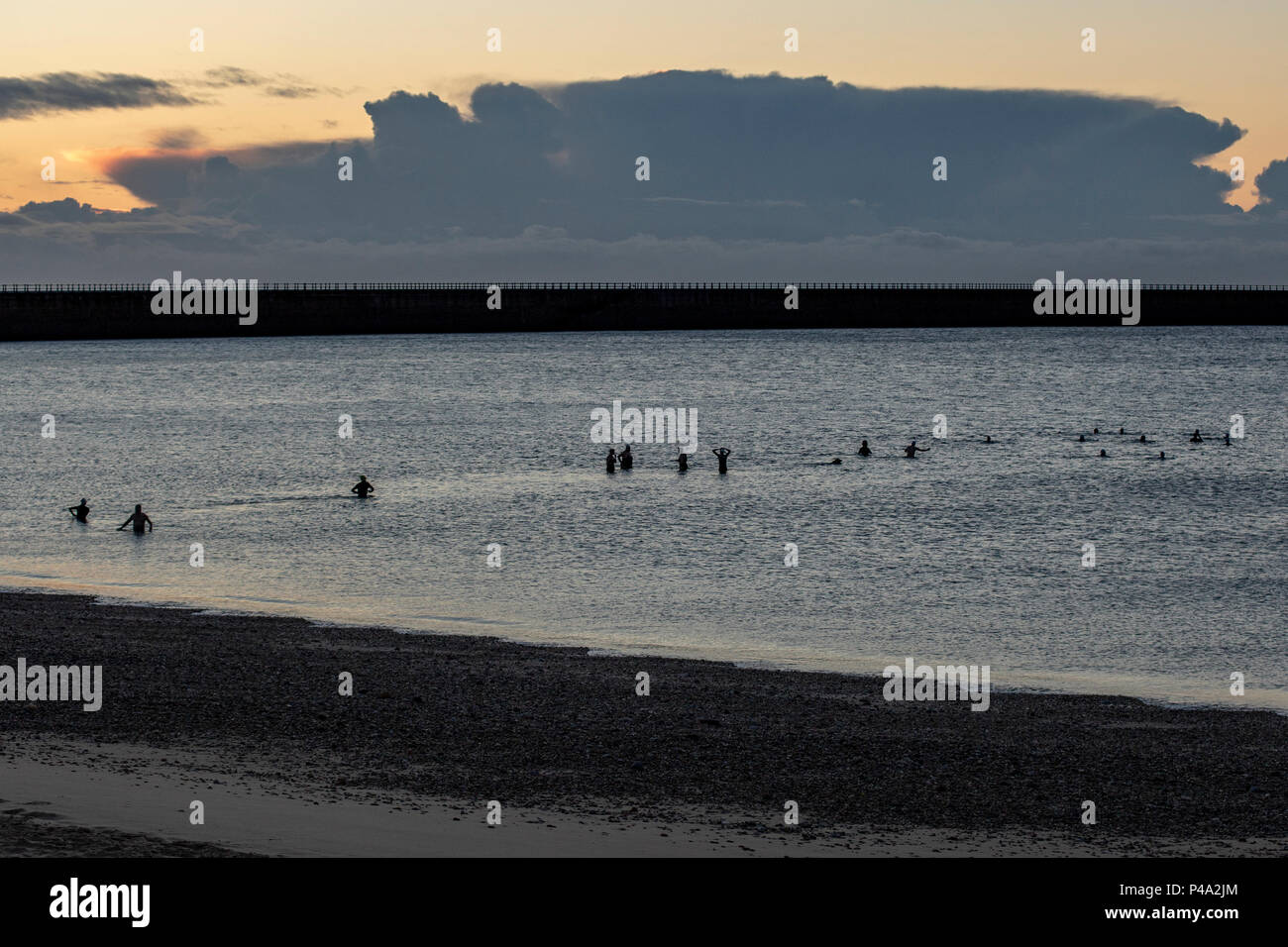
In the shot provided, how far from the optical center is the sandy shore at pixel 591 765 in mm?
10078

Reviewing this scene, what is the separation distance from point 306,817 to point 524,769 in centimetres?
240

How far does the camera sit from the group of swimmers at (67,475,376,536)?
33.8 meters

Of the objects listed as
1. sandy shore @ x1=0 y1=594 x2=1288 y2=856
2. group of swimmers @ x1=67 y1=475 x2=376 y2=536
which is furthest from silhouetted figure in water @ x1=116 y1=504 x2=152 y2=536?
sandy shore @ x1=0 y1=594 x2=1288 y2=856

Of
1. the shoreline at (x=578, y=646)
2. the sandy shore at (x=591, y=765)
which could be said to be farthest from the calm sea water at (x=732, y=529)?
the sandy shore at (x=591, y=765)

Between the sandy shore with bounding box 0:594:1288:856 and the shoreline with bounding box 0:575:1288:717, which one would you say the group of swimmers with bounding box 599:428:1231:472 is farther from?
the sandy shore with bounding box 0:594:1288:856

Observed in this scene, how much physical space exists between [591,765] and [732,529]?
75.1 ft

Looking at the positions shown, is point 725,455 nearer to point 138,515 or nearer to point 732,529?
point 732,529

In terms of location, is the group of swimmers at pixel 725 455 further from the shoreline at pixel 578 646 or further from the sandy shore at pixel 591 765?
the sandy shore at pixel 591 765

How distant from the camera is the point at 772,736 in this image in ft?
44.3

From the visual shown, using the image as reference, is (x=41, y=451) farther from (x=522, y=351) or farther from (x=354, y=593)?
(x=522, y=351)

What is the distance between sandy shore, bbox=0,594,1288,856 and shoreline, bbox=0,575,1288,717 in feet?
1.64

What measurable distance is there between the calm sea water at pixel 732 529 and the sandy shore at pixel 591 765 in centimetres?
335
